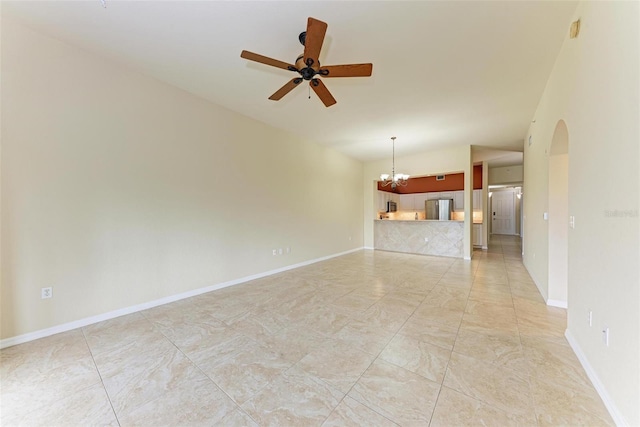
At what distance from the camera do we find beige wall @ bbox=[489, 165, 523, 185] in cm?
875

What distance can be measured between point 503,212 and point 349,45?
43.3 feet

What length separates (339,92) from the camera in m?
3.55

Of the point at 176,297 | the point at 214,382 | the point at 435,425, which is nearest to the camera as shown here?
the point at 435,425

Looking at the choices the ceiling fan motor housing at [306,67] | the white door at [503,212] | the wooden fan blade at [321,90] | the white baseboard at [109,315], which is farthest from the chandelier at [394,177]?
the white door at [503,212]

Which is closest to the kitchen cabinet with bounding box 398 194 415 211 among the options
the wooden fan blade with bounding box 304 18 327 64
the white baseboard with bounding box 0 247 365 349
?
the white baseboard with bounding box 0 247 365 349

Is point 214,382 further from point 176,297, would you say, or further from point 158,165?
point 158,165

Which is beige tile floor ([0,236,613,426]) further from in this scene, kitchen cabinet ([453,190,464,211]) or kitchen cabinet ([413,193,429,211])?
kitchen cabinet ([413,193,429,211])

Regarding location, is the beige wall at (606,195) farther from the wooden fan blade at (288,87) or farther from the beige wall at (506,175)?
the beige wall at (506,175)

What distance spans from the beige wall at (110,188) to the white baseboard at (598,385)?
428 centimetres

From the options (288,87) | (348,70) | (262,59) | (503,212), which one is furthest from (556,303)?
(503,212)

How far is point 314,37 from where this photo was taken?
6.32 ft

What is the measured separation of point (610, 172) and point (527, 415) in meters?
1.62

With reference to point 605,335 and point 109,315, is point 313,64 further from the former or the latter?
point 109,315

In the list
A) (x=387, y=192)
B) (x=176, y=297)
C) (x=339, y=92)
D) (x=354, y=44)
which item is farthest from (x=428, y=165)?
(x=176, y=297)
